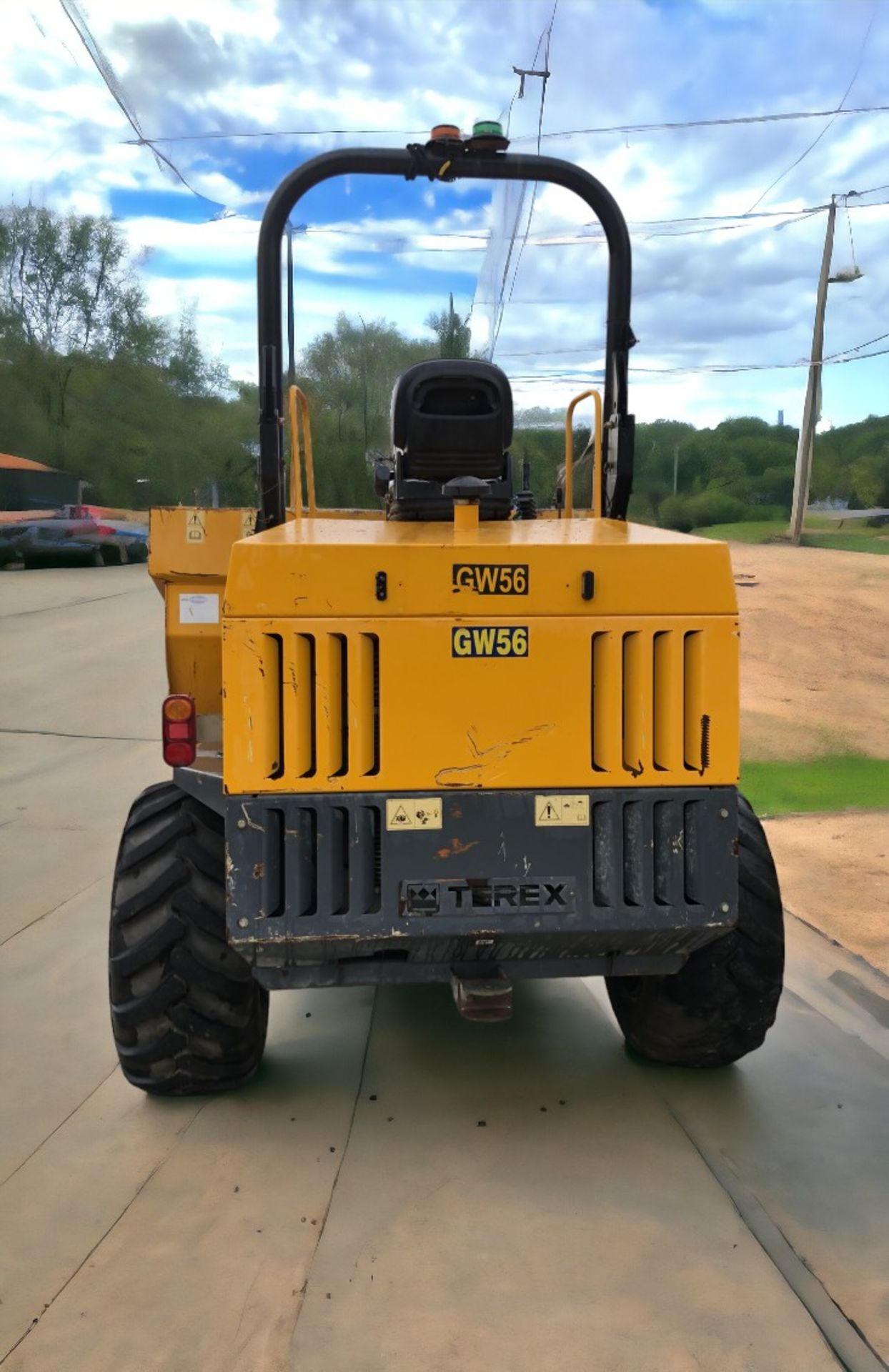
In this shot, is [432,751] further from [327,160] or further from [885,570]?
[885,570]

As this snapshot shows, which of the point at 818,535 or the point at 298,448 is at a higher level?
the point at 298,448

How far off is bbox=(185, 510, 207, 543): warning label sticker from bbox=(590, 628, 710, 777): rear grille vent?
2522 millimetres

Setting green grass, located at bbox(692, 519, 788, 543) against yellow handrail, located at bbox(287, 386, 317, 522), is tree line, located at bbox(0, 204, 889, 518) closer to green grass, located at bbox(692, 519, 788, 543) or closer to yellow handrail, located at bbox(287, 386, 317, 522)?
green grass, located at bbox(692, 519, 788, 543)

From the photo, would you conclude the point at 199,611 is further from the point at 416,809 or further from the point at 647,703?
the point at 647,703

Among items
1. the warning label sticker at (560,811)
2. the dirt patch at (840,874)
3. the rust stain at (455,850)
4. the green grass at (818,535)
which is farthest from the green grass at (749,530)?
the rust stain at (455,850)

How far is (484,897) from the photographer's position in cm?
322

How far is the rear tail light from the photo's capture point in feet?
11.8

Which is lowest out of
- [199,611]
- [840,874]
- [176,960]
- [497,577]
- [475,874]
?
[840,874]

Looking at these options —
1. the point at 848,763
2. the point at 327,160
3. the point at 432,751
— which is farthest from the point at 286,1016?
the point at 848,763

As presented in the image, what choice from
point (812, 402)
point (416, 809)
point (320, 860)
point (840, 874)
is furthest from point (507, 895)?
point (812, 402)

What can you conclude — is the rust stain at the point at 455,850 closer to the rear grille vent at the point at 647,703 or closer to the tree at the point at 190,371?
the rear grille vent at the point at 647,703

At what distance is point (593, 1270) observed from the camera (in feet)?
9.62

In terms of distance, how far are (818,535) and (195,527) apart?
23.2 m

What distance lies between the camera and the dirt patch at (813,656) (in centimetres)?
1062
